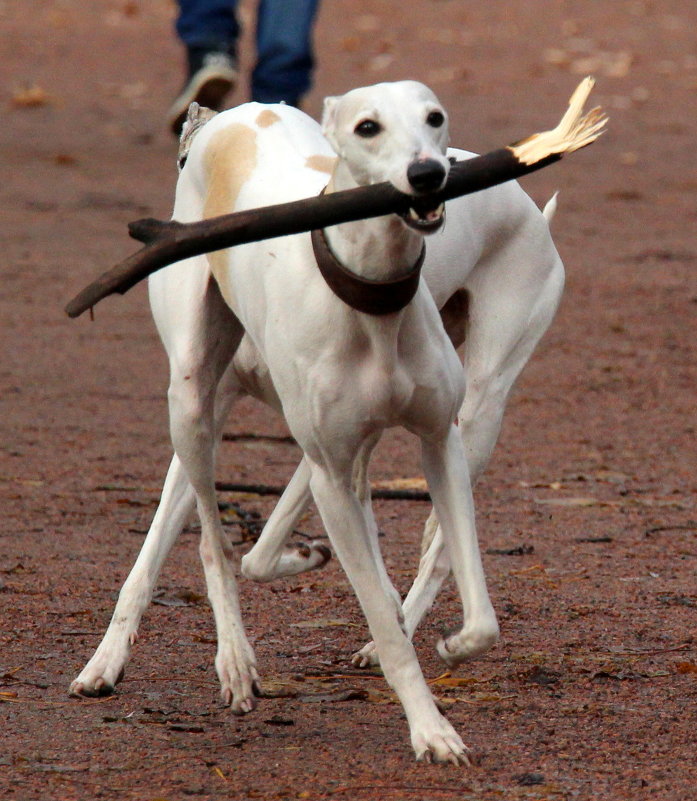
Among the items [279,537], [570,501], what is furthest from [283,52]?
[279,537]

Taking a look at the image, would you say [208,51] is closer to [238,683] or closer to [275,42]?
[275,42]

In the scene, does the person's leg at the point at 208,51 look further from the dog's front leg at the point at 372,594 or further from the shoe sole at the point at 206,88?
the dog's front leg at the point at 372,594

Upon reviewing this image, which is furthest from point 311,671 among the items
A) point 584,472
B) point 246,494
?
point 584,472

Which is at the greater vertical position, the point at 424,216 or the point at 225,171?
the point at 424,216

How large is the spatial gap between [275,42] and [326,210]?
5594 mm

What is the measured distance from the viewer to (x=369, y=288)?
11.6 feet

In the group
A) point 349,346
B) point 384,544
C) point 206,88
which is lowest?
point 384,544

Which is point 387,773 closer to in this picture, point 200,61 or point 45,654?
point 45,654

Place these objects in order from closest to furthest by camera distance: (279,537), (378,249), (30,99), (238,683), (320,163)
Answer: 1. (378,249)
2. (238,683)
3. (320,163)
4. (279,537)
5. (30,99)

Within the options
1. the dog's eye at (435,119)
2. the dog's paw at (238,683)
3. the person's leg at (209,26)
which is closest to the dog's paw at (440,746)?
the dog's paw at (238,683)

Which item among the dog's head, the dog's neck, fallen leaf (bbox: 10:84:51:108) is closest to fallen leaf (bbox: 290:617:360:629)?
Result: the dog's neck

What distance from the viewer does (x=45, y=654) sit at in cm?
465

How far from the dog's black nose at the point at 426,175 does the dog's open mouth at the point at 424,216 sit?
0.04 m

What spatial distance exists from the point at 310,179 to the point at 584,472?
2.90 meters
